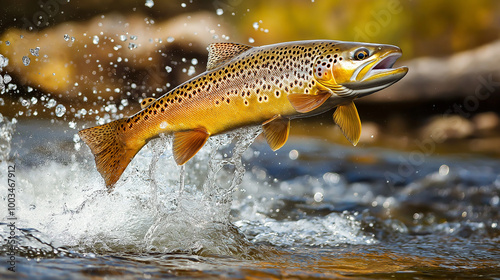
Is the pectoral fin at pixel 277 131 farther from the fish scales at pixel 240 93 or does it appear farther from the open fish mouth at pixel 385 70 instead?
the open fish mouth at pixel 385 70

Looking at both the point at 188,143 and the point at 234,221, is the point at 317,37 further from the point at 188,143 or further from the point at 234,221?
the point at 188,143

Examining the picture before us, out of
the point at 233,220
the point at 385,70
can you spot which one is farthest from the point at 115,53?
the point at 385,70

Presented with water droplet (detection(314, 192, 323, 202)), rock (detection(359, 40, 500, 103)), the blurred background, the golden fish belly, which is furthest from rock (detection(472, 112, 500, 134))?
the golden fish belly

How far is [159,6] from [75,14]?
217 centimetres

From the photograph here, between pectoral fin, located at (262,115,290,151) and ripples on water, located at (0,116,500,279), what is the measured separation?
76 cm

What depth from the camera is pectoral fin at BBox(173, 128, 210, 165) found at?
3.43 meters

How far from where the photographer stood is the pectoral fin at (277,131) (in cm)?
331

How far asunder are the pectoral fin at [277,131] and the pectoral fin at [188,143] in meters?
0.38

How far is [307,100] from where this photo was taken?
3121mm

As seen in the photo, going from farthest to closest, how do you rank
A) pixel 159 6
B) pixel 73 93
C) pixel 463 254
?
pixel 73 93
pixel 159 6
pixel 463 254

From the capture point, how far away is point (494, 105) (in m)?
14.1

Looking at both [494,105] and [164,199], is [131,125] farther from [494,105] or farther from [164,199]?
[494,105]

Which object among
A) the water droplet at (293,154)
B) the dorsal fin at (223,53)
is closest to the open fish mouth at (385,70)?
the dorsal fin at (223,53)

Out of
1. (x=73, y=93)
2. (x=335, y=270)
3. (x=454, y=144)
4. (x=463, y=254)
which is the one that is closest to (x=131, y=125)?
(x=335, y=270)
